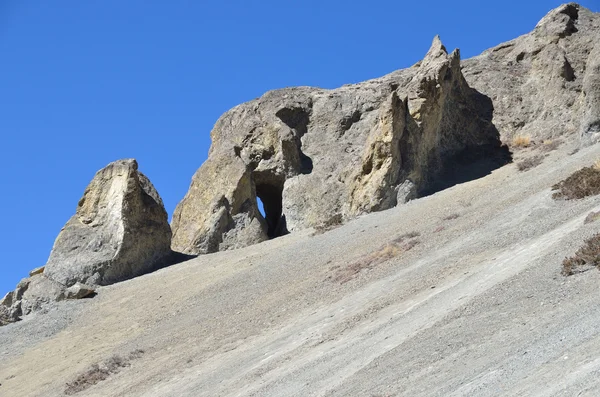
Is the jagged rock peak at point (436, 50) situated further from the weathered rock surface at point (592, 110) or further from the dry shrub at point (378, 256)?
the dry shrub at point (378, 256)

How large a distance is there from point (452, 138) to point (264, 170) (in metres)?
7.74

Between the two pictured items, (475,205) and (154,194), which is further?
(154,194)

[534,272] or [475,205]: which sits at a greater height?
[475,205]

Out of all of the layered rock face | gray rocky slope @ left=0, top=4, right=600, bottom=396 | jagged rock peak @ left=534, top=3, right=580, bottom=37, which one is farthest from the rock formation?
jagged rock peak @ left=534, top=3, right=580, bottom=37

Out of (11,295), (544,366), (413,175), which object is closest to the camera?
(544,366)

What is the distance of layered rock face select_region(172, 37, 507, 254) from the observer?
30516mm

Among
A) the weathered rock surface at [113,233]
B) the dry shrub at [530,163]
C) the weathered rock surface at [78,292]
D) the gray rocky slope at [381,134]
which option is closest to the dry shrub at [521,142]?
the gray rocky slope at [381,134]

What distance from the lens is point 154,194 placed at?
108 ft

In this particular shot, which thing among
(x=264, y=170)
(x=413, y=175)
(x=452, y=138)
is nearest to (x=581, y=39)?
(x=452, y=138)

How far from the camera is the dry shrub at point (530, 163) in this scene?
27.1 metres

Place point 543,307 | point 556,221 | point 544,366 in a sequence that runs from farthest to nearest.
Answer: point 556,221
point 543,307
point 544,366

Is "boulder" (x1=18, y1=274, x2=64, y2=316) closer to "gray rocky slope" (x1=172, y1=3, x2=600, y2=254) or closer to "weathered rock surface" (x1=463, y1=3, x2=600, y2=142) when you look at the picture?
"gray rocky slope" (x1=172, y1=3, x2=600, y2=254)

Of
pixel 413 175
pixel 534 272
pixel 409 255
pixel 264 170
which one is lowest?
pixel 534 272

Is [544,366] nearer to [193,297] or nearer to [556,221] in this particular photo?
[556,221]
